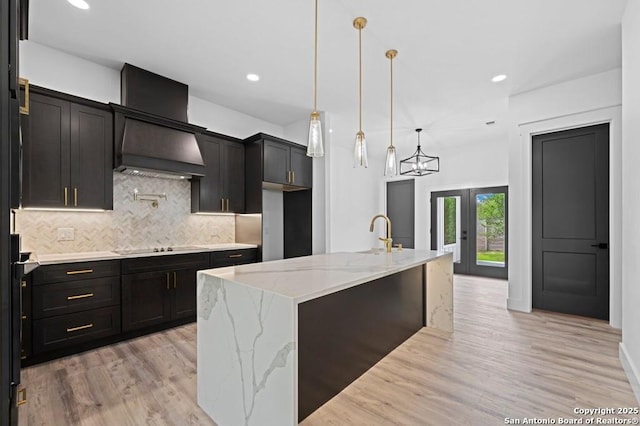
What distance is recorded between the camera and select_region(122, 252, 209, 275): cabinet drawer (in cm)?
306

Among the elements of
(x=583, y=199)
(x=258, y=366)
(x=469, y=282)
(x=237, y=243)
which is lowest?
(x=469, y=282)

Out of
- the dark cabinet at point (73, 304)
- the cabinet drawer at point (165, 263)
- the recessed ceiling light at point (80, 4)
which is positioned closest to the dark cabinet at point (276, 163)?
the cabinet drawer at point (165, 263)

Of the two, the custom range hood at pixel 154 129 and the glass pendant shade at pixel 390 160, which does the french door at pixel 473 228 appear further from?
the custom range hood at pixel 154 129

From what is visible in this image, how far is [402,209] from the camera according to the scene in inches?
305

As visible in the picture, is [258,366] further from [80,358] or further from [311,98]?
[311,98]

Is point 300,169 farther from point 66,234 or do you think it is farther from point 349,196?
point 66,234

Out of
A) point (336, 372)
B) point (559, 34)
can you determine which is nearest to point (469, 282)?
point (559, 34)

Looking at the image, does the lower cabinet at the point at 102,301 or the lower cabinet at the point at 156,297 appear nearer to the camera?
the lower cabinet at the point at 102,301

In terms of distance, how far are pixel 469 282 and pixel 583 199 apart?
2.71 meters

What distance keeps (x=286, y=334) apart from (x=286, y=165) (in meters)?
3.41

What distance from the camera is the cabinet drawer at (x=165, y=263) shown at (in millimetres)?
3062

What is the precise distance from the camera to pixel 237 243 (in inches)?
181

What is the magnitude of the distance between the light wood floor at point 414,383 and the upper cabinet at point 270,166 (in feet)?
6.64

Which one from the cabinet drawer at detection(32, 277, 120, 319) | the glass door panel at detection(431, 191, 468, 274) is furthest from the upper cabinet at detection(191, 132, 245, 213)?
the glass door panel at detection(431, 191, 468, 274)
